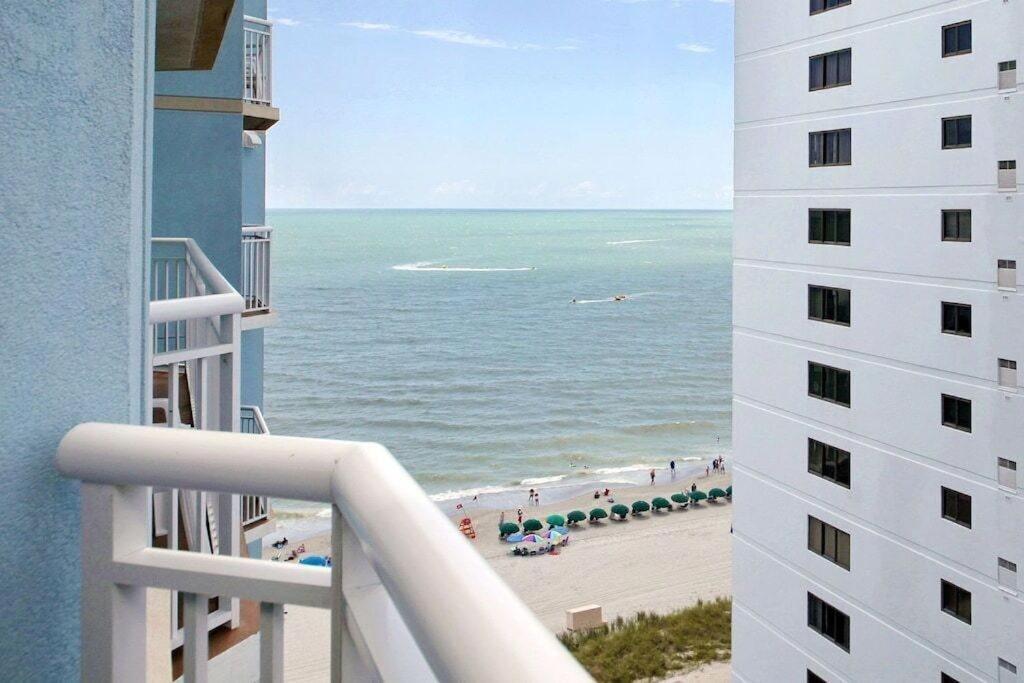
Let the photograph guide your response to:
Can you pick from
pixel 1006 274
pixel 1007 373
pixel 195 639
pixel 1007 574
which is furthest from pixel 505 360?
pixel 195 639

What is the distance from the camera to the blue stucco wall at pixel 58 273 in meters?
1.04

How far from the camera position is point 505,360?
131 ft

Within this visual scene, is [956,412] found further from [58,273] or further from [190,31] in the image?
[58,273]

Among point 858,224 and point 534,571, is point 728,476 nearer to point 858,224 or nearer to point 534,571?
point 534,571

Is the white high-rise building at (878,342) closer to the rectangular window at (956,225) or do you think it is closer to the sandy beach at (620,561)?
the rectangular window at (956,225)

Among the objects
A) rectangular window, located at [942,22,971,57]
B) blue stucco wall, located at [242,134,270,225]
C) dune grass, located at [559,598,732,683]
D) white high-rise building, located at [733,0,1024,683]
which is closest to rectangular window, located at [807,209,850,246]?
white high-rise building, located at [733,0,1024,683]

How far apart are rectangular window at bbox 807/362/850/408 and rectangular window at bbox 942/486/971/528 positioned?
1.37m

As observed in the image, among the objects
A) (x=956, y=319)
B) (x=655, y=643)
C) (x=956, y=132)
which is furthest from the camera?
(x=655, y=643)

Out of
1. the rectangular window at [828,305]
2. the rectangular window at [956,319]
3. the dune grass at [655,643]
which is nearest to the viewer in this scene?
the rectangular window at [956,319]

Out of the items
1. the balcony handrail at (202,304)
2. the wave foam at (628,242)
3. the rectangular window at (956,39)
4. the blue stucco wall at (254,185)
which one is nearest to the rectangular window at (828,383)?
the rectangular window at (956,39)

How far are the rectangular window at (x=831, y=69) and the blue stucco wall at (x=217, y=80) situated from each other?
16.9ft

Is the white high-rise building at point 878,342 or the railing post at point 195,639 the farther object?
the white high-rise building at point 878,342

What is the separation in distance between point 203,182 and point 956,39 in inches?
213

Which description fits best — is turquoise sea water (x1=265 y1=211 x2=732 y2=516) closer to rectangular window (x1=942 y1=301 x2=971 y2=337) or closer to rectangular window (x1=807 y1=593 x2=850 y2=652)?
rectangular window (x1=807 y1=593 x2=850 y2=652)
